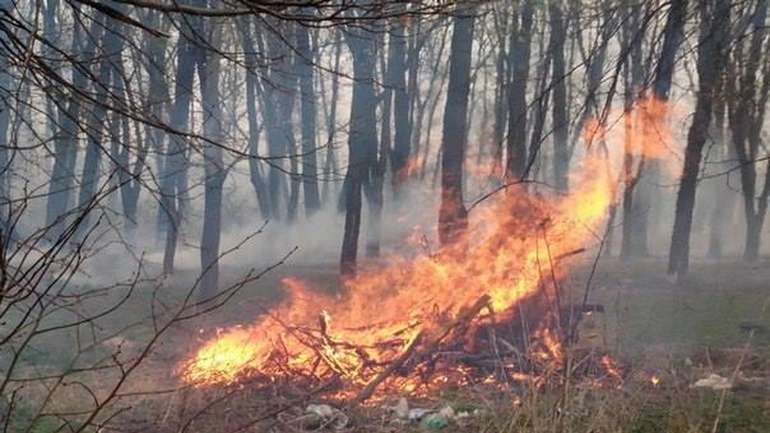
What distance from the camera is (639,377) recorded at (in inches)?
301

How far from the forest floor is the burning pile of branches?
62 centimetres

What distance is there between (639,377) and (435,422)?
7.28 feet

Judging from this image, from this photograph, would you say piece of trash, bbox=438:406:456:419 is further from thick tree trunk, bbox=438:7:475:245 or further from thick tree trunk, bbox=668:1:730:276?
thick tree trunk, bbox=668:1:730:276

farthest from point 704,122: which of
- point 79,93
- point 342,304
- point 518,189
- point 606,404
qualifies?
point 79,93

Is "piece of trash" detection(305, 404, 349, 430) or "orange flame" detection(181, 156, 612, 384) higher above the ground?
"orange flame" detection(181, 156, 612, 384)

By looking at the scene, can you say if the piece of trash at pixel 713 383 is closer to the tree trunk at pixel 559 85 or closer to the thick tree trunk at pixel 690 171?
the tree trunk at pixel 559 85

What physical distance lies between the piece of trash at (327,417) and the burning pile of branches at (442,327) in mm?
488

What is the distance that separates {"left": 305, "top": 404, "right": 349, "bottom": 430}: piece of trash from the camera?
24.5 feet

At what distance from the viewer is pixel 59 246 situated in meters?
2.26

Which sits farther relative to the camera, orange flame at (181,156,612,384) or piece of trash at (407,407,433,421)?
orange flame at (181,156,612,384)

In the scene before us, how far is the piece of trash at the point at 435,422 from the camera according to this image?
721 centimetres

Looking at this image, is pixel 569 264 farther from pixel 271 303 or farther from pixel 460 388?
pixel 271 303

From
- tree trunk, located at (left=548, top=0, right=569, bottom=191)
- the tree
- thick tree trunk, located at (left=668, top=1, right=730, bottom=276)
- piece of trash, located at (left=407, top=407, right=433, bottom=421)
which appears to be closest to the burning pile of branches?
piece of trash, located at (left=407, top=407, right=433, bottom=421)

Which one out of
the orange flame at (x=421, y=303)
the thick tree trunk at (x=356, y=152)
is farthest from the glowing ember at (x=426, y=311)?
the thick tree trunk at (x=356, y=152)
